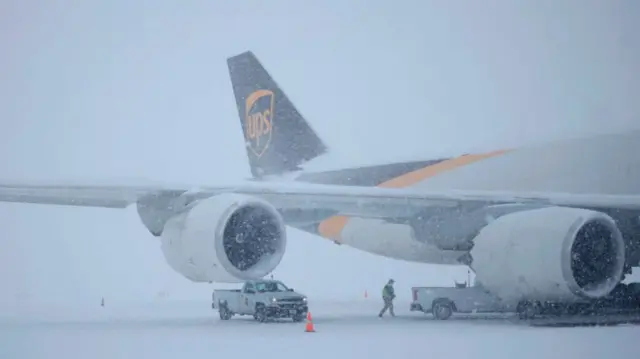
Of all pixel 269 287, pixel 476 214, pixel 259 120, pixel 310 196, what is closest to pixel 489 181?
pixel 476 214

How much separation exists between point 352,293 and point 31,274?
7593mm

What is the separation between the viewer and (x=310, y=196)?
29.1ft

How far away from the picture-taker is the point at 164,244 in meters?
8.53

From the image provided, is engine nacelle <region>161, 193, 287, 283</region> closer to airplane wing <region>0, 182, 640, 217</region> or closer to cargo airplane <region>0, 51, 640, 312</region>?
cargo airplane <region>0, 51, 640, 312</region>

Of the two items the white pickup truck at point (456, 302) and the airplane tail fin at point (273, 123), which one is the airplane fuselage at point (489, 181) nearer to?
the white pickup truck at point (456, 302)

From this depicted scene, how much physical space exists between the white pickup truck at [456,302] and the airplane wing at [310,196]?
1101 millimetres

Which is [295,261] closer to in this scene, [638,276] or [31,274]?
[31,274]

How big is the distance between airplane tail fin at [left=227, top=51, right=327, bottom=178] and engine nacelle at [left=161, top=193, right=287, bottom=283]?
5.53 meters

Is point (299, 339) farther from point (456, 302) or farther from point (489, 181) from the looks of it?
point (489, 181)

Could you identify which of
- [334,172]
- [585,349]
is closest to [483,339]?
[585,349]

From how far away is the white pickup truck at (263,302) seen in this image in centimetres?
888

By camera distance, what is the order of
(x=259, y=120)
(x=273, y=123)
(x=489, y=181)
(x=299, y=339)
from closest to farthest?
(x=299, y=339), (x=489, y=181), (x=273, y=123), (x=259, y=120)

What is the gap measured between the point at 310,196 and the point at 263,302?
1305mm

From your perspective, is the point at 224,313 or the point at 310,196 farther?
the point at 224,313
